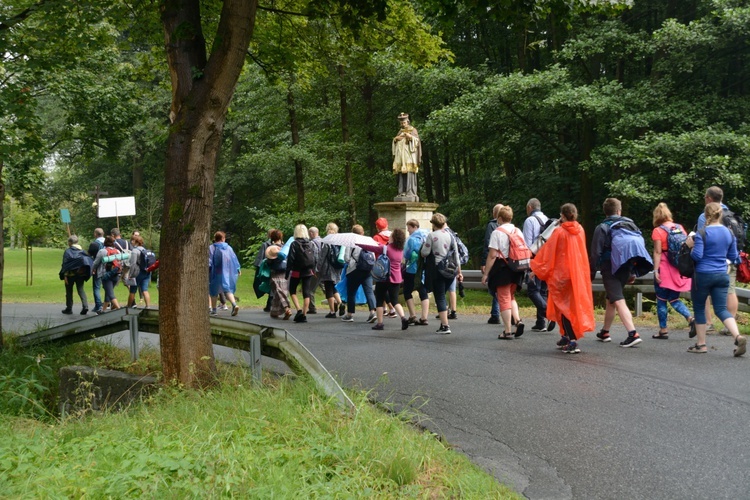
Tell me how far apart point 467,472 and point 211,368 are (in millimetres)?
2949

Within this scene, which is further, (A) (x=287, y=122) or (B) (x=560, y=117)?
(A) (x=287, y=122)

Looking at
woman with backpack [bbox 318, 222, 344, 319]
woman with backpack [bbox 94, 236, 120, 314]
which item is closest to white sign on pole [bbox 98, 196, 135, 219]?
woman with backpack [bbox 94, 236, 120, 314]

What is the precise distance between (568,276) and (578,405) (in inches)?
118

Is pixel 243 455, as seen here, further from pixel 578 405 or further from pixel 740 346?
pixel 740 346

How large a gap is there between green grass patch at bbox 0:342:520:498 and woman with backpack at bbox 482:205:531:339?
195 inches

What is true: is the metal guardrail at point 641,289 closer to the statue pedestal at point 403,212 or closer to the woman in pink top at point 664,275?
the woman in pink top at point 664,275

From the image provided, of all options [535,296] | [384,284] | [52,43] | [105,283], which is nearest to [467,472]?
[535,296]

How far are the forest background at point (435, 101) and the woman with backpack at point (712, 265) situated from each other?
2.84m

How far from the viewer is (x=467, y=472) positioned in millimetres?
4980

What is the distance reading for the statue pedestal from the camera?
19344mm

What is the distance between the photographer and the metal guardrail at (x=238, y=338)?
6.13m

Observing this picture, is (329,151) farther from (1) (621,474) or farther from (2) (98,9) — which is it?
(1) (621,474)

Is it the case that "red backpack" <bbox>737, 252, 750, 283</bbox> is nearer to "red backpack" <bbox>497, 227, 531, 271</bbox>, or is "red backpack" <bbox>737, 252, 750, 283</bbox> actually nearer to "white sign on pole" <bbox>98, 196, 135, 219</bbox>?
"red backpack" <bbox>497, 227, 531, 271</bbox>

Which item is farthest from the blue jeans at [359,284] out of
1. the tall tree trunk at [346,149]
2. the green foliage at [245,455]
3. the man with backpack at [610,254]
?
the tall tree trunk at [346,149]
